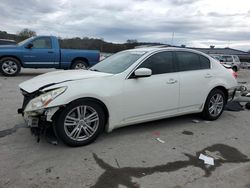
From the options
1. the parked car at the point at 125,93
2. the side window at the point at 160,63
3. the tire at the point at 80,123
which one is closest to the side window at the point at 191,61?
the parked car at the point at 125,93

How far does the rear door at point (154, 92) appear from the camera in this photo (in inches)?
167

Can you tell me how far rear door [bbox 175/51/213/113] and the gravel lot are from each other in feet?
1.64

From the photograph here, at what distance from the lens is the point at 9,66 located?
1109cm

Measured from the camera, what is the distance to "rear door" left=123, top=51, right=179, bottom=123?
13.9ft

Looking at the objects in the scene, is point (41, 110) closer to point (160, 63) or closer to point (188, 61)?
point (160, 63)

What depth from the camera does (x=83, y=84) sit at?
383 centimetres

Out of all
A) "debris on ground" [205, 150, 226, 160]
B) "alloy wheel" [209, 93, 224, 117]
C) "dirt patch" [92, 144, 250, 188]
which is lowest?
"dirt patch" [92, 144, 250, 188]

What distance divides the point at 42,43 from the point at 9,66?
5.79 feet

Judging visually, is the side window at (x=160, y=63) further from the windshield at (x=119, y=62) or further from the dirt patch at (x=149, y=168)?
the dirt patch at (x=149, y=168)

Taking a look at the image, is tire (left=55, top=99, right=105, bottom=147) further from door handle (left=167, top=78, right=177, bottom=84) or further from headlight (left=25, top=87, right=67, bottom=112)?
door handle (left=167, top=78, right=177, bottom=84)

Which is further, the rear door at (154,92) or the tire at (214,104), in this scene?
the tire at (214,104)

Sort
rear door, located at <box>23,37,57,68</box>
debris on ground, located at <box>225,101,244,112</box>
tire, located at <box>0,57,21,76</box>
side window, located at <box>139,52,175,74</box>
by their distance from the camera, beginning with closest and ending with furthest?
1. side window, located at <box>139,52,175,74</box>
2. debris on ground, located at <box>225,101,244,112</box>
3. tire, located at <box>0,57,21,76</box>
4. rear door, located at <box>23,37,57,68</box>

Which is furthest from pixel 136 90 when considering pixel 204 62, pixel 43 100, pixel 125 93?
pixel 204 62

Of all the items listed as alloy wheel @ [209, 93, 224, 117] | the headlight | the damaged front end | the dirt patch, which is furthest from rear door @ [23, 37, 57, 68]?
the dirt patch
